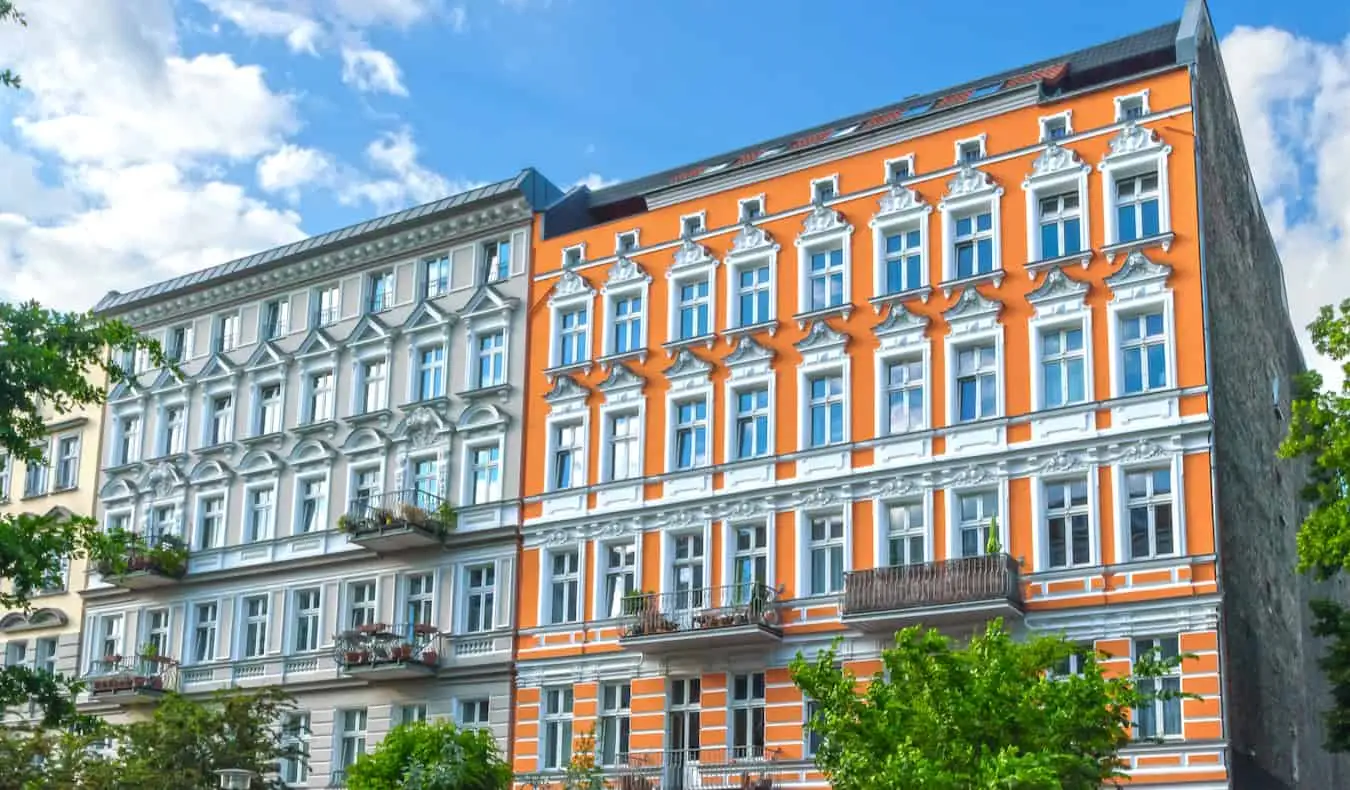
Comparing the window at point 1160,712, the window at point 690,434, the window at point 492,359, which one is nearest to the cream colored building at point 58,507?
the window at point 492,359

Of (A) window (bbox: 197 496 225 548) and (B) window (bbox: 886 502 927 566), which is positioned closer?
(B) window (bbox: 886 502 927 566)

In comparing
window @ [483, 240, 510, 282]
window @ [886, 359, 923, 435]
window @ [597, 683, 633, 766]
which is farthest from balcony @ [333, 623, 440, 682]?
window @ [886, 359, 923, 435]

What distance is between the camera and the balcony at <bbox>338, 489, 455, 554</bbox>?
42.3 metres

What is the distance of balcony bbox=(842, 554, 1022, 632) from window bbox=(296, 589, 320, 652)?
16.3m

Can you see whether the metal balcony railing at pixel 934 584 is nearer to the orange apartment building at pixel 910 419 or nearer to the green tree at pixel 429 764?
the orange apartment building at pixel 910 419

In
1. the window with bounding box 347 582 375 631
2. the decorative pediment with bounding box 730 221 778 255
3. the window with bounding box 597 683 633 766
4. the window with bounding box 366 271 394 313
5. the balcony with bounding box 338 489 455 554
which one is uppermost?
the window with bounding box 366 271 394 313

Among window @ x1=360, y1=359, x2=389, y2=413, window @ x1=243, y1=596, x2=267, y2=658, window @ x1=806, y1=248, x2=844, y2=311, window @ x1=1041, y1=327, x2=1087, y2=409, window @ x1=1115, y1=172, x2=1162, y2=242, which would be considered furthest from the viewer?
window @ x1=243, y1=596, x2=267, y2=658

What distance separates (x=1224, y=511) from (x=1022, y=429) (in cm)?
426

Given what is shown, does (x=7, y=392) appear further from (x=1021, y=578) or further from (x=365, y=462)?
(x=365, y=462)

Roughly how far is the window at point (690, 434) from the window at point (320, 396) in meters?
11.5

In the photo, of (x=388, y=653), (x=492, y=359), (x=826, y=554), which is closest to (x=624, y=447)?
(x=492, y=359)

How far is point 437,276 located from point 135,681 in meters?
13.7

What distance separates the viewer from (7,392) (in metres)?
18.2

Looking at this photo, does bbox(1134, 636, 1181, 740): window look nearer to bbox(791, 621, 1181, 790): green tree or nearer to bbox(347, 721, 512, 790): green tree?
bbox(791, 621, 1181, 790): green tree
